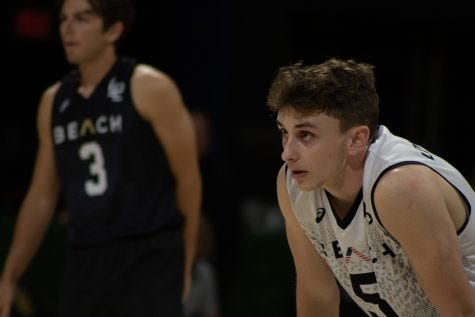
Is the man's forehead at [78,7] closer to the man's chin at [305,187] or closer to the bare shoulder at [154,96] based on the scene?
the bare shoulder at [154,96]

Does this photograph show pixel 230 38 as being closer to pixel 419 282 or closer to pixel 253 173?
pixel 253 173

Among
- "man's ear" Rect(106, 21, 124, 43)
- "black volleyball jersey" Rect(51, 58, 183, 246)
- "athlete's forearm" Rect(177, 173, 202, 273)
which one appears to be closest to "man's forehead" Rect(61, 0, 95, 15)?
"man's ear" Rect(106, 21, 124, 43)

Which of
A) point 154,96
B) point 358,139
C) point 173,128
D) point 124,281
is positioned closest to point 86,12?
point 154,96

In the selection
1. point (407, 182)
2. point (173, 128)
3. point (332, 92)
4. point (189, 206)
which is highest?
point (332, 92)

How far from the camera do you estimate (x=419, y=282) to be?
3459 mm

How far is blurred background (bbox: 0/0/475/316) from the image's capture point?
880cm

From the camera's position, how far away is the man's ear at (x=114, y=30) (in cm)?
500

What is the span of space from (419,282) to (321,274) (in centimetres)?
43

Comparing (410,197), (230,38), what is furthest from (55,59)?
(410,197)

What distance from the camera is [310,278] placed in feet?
12.4

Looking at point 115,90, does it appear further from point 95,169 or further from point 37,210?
point 37,210

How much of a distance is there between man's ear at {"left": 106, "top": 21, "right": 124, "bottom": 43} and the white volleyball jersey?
65.2 inches

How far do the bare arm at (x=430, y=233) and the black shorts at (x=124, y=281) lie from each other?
173 centimetres

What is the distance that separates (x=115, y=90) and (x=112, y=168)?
1.13 feet
